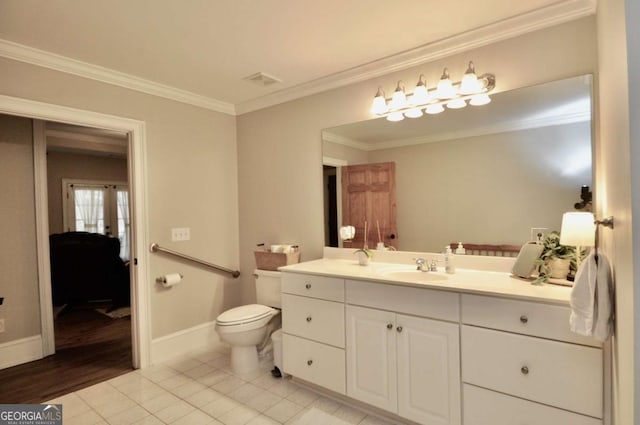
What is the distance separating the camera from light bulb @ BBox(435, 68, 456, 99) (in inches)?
83.0

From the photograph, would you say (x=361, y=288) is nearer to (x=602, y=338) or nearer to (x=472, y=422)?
(x=472, y=422)

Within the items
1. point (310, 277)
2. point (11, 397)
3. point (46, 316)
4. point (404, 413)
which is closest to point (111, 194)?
point (46, 316)

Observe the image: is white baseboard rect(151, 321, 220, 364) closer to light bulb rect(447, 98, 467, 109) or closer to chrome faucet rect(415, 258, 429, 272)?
chrome faucet rect(415, 258, 429, 272)

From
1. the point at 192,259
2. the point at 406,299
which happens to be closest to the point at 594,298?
the point at 406,299

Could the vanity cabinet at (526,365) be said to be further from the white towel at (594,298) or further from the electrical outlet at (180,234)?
the electrical outlet at (180,234)

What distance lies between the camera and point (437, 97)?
220 cm

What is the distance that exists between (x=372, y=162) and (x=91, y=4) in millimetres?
1935

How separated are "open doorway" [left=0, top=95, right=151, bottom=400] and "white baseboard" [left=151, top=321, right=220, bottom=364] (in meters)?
0.09

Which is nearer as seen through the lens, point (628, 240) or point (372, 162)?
point (628, 240)

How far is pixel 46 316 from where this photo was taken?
2.99 metres

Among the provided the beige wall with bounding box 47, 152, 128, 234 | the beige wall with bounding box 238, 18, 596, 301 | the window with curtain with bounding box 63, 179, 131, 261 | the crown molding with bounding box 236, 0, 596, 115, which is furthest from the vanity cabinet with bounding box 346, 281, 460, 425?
the beige wall with bounding box 47, 152, 128, 234

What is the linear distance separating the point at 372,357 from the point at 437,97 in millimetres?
1705

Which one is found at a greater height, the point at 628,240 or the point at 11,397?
the point at 628,240

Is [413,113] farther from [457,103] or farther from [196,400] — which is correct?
[196,400]
